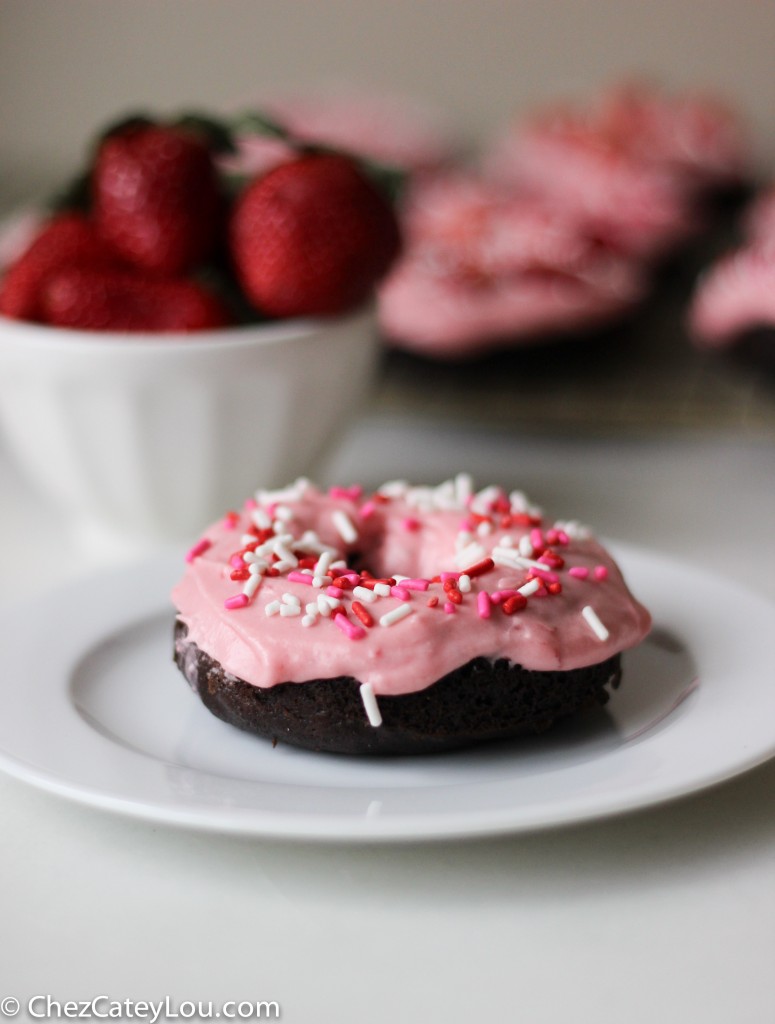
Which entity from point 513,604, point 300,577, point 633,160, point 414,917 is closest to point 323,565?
point 300,577

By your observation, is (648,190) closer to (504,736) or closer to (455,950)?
(504,736)

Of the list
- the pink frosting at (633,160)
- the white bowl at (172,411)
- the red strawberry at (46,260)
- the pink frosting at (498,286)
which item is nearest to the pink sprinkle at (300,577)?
the white bowl at (172,411)

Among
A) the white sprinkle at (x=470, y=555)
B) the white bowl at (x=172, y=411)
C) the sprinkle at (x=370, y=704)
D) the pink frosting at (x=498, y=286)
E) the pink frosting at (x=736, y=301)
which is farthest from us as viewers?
the pink frosting at (x=498, y=286)

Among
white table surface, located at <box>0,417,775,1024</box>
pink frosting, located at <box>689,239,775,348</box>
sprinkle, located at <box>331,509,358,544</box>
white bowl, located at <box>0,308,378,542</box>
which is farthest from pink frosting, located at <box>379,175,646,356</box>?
white table surface, located at <box>0,417,775,1024</box>

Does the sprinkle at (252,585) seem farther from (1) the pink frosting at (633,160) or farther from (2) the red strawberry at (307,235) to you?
(1) the pink frosting at (633,160)

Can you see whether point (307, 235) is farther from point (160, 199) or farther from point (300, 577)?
point (300, 577)
